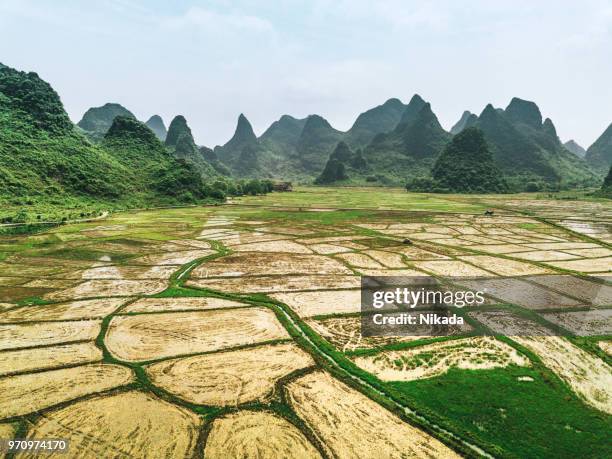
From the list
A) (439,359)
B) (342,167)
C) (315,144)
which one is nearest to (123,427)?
(439,359)

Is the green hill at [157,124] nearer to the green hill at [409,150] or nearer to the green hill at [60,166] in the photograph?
the green hill at [409,150]

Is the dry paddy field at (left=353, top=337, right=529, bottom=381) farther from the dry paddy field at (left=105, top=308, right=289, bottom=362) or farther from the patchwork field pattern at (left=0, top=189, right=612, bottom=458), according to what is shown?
the dry paddy field at (left=105, top=308, right=289, bottom=362)

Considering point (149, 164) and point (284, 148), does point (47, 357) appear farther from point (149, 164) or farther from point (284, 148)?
point (284, 148)

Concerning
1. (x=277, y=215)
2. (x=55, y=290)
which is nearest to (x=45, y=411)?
(x=55, y=290)

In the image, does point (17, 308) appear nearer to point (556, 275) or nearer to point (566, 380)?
point (566, 380)

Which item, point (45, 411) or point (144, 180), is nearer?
point (45, 411)

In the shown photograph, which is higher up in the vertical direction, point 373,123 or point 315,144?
point 373,123

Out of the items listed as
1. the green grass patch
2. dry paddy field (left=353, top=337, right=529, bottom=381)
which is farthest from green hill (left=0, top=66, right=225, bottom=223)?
the green grass patch

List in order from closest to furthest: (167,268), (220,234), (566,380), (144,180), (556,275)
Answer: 1. (566,380)
2. (556,275)
3. (167,268)
4. (220,234)
5. (144,180)
